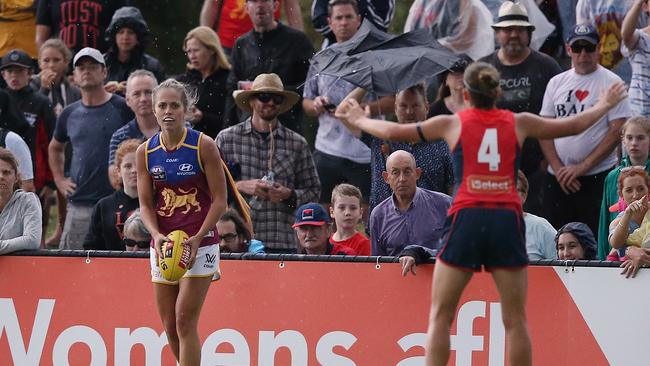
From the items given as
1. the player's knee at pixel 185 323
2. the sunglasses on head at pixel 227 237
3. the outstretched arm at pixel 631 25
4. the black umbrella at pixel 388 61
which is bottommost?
the player's knee at pixel 185 323

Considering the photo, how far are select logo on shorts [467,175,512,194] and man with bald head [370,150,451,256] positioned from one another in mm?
2476

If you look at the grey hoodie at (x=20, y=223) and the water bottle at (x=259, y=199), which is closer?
the grey hoodie at (x=20, y=223)

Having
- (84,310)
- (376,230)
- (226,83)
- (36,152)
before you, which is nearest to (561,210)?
(376,230)

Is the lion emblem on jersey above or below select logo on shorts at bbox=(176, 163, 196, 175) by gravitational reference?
below

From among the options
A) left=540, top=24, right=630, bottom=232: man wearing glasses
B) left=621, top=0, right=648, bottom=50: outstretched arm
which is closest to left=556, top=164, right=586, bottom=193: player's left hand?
left=540, top=24, right=630, bottom=232: man wearing glasses

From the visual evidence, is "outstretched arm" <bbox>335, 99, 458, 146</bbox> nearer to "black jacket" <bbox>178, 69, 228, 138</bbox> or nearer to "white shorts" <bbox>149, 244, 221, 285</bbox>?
"white shorts" <bbox>149, 244, 221, 285</bbox>

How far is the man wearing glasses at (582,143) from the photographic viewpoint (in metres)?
11.3

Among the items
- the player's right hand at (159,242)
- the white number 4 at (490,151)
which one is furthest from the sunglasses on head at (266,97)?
the white number 4 at (490,151)

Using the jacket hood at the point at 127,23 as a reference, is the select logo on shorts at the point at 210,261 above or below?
below

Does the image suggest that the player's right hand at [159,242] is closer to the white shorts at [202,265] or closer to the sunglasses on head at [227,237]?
the white shorts at [202,265]

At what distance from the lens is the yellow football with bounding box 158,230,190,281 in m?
8.27

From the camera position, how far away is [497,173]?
753 cm

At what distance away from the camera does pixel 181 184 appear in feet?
27.9

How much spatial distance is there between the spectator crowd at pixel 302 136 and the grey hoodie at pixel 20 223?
1 cm
